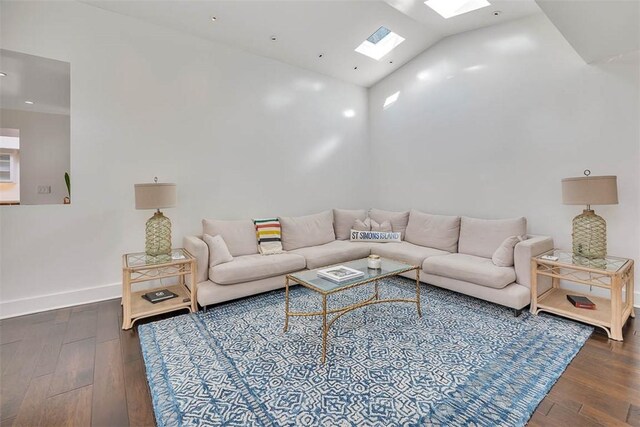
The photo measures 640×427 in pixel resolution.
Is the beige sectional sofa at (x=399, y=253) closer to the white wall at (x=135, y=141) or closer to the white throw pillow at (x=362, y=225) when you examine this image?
the white throw pillow at (x=362, y=225)

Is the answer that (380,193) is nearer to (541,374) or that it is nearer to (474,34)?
(474,34)

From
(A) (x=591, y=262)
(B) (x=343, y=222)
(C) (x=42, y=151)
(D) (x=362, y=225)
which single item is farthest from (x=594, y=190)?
(C) (x=42, y=151)

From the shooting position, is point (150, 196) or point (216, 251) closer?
point (150, 196)

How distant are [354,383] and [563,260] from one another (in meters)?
2.34

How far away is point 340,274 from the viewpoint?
2.57 metres

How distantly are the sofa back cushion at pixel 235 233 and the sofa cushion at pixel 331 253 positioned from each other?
1.82 ft

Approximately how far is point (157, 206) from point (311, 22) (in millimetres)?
2842

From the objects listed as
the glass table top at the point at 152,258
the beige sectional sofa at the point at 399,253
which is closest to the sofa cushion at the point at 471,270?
the beige sectional sofa at the point at 399,253

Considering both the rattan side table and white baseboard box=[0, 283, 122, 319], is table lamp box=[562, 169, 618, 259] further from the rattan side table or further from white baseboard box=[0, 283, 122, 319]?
white baseboard box=[0, 283, 122, 319]

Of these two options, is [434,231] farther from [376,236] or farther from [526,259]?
[526,259]

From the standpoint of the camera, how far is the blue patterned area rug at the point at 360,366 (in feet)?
5.20

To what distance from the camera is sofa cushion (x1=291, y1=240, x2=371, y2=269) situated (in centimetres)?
362

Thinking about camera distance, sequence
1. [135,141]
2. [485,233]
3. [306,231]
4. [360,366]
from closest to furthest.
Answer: [360,366], [135,141], [485,233], [306,231]

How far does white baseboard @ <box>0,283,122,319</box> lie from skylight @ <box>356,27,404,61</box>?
452cm
